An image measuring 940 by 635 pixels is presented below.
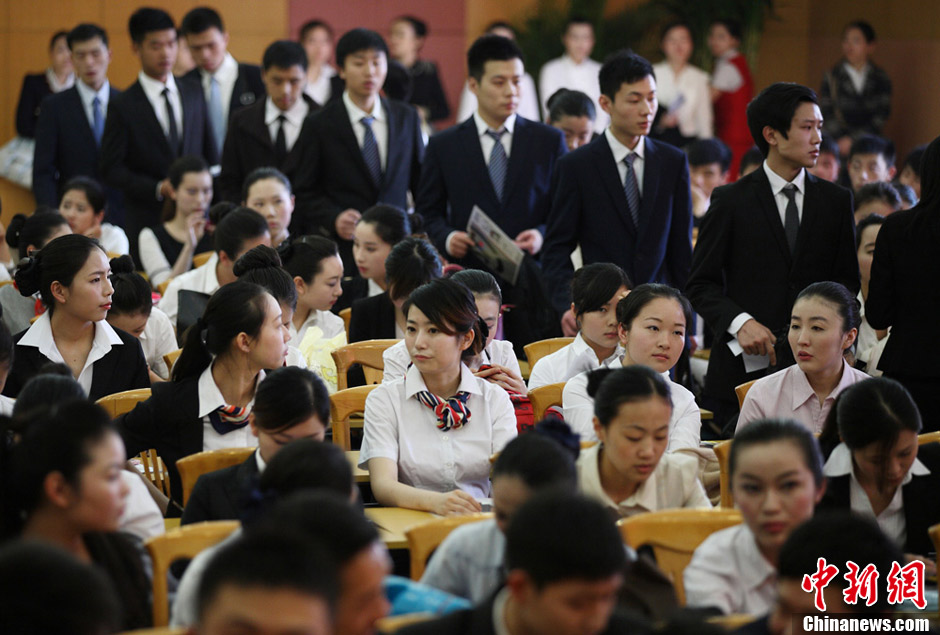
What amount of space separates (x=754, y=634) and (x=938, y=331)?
1.97 metres

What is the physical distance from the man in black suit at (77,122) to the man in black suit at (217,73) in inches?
22.7

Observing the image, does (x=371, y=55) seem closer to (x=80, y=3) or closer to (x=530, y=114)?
(x=530, y=114)

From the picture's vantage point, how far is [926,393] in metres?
3.70

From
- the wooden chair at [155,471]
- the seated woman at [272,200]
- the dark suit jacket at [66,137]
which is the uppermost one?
the dark suit jacket at [66,137]

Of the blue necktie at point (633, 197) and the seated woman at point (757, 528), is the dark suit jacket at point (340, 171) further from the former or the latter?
the seated woman at point (757, 528)

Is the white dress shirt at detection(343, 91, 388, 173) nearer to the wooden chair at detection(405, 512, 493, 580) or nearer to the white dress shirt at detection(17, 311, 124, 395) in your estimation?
the white dress shirt at detection(17, 311, 124, 395)

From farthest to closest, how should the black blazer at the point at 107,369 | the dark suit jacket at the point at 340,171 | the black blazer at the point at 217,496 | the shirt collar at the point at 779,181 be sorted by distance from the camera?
the dark suit jacket at the point at 340,171
the shirt collar at the point at 779,181
the black blazer at the point at 107,369
the black blazer at the point at 217,496

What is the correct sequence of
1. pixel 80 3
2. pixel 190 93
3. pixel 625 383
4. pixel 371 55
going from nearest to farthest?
1. pixel 625 383
2. pixel 371 55
3. pixel 190 93
4. pixel 80 3

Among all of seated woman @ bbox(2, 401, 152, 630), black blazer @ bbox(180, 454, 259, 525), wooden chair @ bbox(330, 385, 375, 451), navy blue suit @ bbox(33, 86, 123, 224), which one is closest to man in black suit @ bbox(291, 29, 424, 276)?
navy blue suit @ bbox(33, 86, 123, 224)

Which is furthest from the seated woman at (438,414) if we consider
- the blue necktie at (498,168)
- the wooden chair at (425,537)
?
the blue necktie at (498,168)

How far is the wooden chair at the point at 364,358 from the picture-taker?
13.6 ft

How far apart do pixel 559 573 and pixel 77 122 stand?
6171 millimetres

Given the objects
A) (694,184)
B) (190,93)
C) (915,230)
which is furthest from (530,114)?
(915,230)

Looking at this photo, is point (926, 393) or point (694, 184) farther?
point (694, 184)
